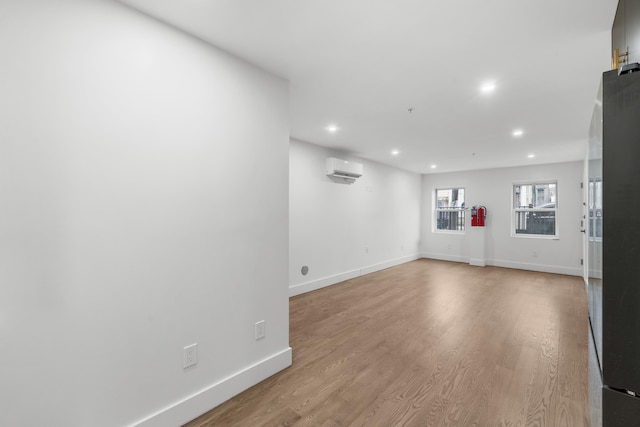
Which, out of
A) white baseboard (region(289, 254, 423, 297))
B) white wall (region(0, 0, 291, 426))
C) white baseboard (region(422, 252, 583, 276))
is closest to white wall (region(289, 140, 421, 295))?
white baseboard (region(289, 254, 423, 297))

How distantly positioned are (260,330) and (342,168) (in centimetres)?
337

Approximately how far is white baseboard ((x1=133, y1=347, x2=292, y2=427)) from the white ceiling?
2322 millimetres

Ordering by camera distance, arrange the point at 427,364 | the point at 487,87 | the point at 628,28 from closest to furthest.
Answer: the point at 628,28 → the point at 427,364 → the point at 487,87

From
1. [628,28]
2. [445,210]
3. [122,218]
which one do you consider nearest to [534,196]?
[445,210]

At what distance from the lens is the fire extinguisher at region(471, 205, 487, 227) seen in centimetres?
689

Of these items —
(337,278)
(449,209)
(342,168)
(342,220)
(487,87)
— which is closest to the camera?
(487,87)

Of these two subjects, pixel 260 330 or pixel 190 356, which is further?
pixel 260 330

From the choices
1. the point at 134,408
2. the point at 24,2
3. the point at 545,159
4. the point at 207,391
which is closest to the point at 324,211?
the point at 207,391

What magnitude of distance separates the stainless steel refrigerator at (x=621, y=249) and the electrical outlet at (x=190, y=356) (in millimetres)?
1984

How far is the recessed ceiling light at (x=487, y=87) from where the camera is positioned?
2.50 meters

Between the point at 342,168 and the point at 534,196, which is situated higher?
the point at 342,168

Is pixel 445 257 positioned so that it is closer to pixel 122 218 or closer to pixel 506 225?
pixel 506 225

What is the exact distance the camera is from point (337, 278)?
524 centimetres

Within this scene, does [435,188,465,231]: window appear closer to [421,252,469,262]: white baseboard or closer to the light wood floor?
[421,252,469,262]: white baseboard
